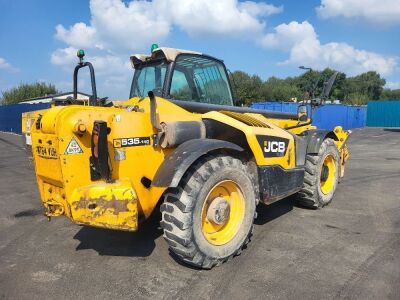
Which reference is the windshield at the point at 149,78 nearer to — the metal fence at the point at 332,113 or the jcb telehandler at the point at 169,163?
the jcb telehandler at the point at 169,163

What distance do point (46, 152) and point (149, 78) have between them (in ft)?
6.02

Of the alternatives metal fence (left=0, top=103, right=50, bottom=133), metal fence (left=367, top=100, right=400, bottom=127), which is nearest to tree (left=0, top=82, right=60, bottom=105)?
metal fence (left=0, top=103, right=50, bottom=133)

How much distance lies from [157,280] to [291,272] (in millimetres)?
1259

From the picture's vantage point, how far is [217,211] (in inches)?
162

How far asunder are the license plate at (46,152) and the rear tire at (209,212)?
111cm

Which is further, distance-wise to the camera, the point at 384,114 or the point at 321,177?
the point at 384,114

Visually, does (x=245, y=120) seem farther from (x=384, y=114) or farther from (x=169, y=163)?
(x=384, y=114)

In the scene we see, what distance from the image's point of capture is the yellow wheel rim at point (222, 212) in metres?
4.12

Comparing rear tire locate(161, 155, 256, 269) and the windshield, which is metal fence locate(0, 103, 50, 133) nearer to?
the windshield

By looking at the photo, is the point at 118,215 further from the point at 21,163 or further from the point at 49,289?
the point at 21,163

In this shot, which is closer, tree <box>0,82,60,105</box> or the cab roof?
A: the cab roof

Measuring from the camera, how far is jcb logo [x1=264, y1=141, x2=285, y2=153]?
4661 mm

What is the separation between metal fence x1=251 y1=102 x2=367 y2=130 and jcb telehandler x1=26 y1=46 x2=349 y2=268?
22.1 metres

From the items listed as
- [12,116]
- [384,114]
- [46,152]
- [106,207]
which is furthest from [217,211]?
[384,114]
